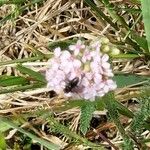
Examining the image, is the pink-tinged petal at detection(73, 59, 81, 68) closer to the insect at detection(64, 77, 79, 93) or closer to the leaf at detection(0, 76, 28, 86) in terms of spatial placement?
the insect at detection(64, 77, 79, 93)

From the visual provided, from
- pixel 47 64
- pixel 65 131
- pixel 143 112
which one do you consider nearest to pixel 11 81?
pixel 47 64

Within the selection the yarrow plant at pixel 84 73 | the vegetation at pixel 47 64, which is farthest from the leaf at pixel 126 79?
the yarrow plant at pixel 84 73

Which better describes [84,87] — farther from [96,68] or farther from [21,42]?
[21,42]

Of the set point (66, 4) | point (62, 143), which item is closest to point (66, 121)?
point (62, 143)

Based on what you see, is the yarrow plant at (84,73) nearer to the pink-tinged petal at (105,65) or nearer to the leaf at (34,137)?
the pink-tinged petal at (105,65)

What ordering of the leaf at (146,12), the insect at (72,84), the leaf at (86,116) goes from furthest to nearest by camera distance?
the leaf at (146,12), the leaf at (86,116), the insect at (72,84)
